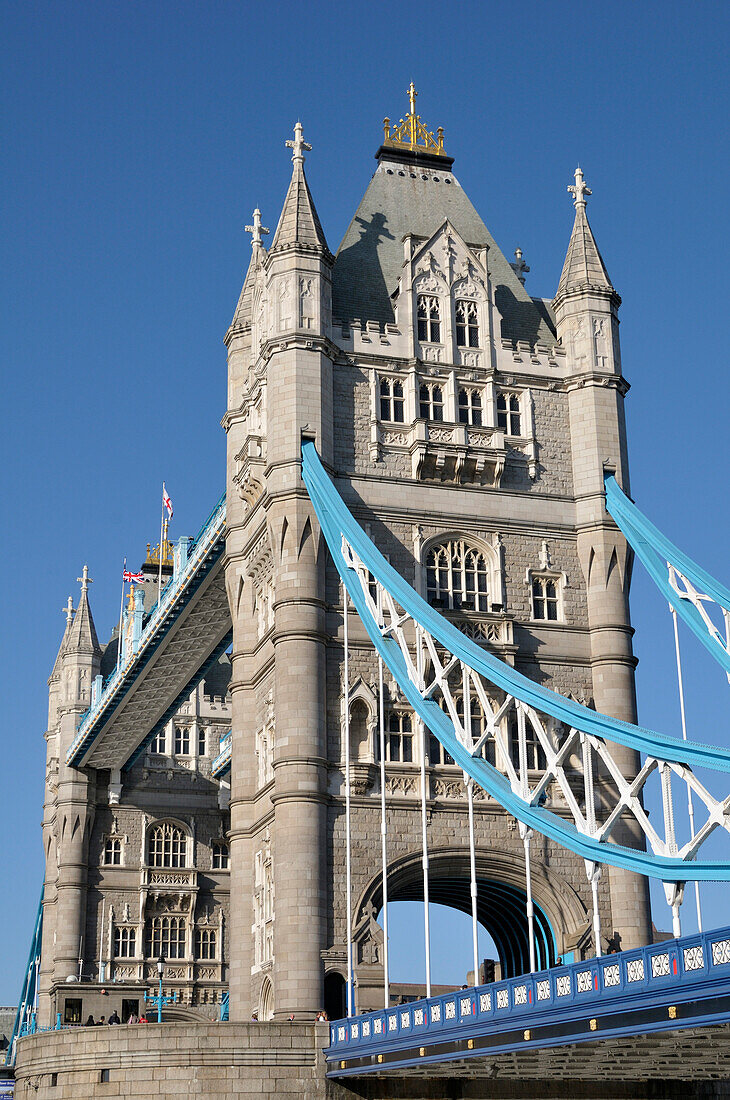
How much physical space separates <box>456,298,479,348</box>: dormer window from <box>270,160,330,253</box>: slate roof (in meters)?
4.37

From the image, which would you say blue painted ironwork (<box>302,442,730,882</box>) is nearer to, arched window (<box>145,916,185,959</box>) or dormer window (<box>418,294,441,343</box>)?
dormer window (<box>418,294,441,343</box>)

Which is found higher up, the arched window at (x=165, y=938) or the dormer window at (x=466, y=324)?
the dormer window at (x=466, y=324)

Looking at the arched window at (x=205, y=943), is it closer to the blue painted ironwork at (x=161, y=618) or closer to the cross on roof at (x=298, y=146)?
the blue painted ironwork at (x=161, y=618)

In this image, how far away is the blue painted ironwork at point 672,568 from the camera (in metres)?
36.4

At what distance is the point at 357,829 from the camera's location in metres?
39.2

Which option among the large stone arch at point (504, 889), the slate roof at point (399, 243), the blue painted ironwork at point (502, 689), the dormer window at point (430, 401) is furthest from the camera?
the slate roof at point (399, 243)

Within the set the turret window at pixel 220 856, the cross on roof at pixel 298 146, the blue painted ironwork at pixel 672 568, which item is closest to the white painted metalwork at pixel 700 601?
the blue painted ironwork at pixel 672 568

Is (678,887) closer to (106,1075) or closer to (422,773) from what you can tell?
(422,773)

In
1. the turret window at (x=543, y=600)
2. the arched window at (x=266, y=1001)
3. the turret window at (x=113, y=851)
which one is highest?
the turret window at (x=113, y=851)

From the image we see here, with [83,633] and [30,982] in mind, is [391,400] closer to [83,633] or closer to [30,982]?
[83,633]

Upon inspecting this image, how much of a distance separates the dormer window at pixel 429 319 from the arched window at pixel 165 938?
113ft

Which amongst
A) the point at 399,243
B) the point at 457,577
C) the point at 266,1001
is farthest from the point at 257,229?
the point at 266,1001

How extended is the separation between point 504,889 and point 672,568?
9544 mm

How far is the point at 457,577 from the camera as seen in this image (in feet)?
141
